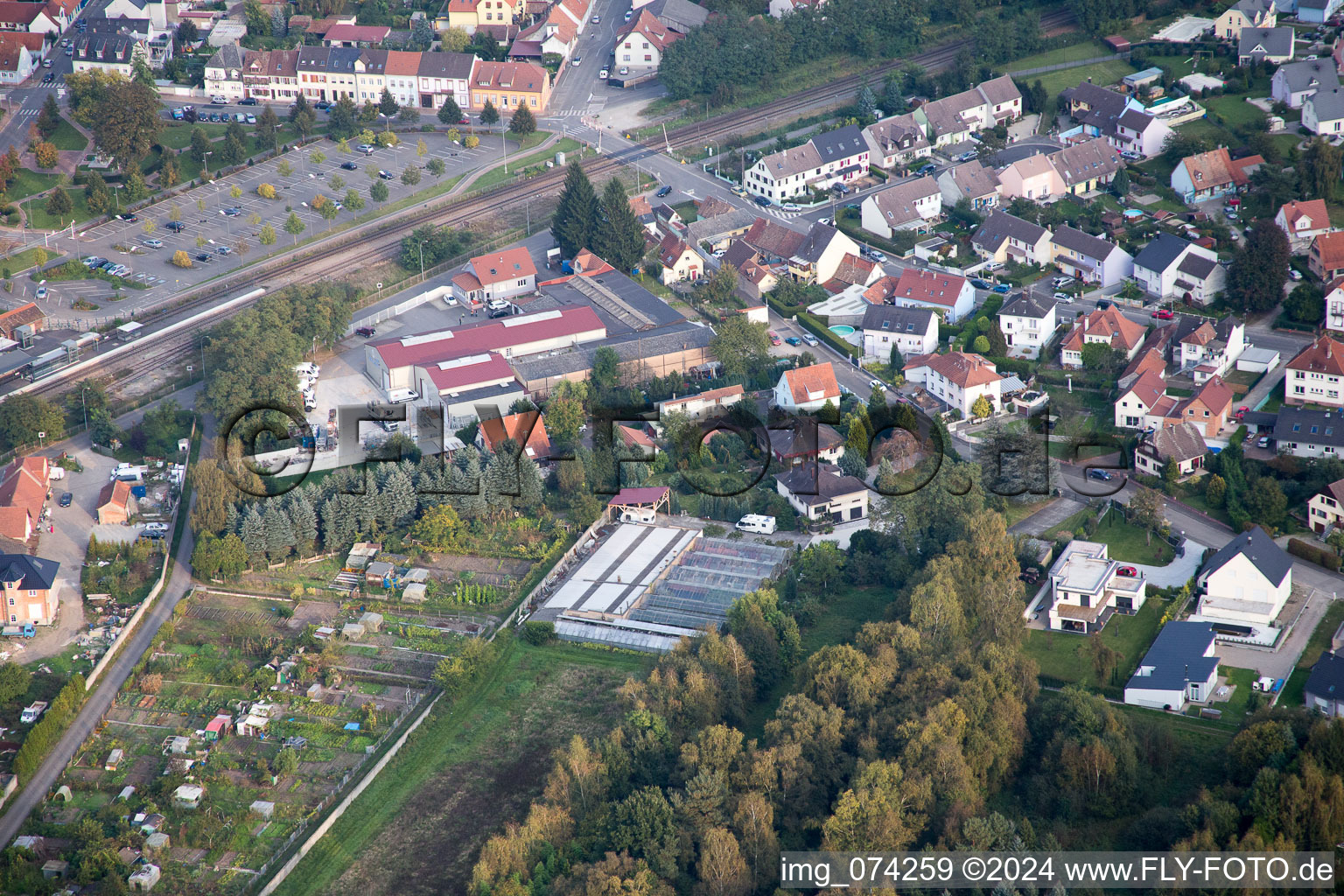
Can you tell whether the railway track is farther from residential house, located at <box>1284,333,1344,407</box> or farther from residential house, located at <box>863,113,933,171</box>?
residential house, located at <box>1284,333,1344,407</box>

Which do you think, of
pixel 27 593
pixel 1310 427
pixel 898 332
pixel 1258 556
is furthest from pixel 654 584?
pixel 1310 427

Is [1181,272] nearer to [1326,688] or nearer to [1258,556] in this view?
[1258,556]

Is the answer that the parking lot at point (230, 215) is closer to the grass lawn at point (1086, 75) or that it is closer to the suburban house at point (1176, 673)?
the grass lawn at point (1086, 75)

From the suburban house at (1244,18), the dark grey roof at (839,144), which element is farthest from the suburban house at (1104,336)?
the suburban house at (1244,18)

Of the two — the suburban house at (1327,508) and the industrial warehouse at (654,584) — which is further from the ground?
the suburban house at (1327,508)

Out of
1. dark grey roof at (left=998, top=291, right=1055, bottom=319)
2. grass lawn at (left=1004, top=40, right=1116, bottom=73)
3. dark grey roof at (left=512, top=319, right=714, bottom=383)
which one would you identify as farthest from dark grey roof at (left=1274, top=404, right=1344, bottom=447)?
grass lawn at (left=1004, top=40, right=1116, bottom=73)

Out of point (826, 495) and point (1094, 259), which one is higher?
point (1094, 259)
